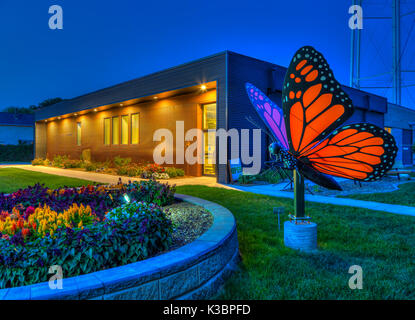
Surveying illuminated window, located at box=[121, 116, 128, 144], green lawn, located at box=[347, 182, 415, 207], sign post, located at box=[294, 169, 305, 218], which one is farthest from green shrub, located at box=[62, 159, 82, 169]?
sign post, located at box=[294, 169, 305, 218]

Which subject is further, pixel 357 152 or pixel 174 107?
pixel 174 107

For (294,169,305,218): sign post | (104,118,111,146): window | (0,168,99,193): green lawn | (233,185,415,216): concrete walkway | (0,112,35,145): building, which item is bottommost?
(233,185,415,216): concrete walkway

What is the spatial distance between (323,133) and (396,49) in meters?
36.6

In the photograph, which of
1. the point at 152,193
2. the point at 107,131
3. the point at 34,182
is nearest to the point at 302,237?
the point at 152,193

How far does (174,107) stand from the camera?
51.3 ft

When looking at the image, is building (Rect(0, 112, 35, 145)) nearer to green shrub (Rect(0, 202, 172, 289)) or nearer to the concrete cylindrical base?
green shrub (Rect(0, 202, 172, 289))

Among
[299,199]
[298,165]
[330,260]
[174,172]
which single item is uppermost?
[298,165]

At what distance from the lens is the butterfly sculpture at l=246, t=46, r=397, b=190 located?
3.11m

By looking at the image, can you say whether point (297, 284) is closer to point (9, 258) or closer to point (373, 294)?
point (373, 294)

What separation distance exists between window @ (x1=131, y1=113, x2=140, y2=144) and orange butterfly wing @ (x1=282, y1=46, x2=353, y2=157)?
610 inches

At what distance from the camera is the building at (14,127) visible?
3903 cm

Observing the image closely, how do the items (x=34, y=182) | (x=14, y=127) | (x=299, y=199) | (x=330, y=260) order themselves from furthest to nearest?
(x=14, y=127) → (x=34, y=182) → (x=299, y=199) → (x=330, y=260)

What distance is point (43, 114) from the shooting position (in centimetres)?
2883

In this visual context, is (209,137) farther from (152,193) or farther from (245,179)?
(152,193)
